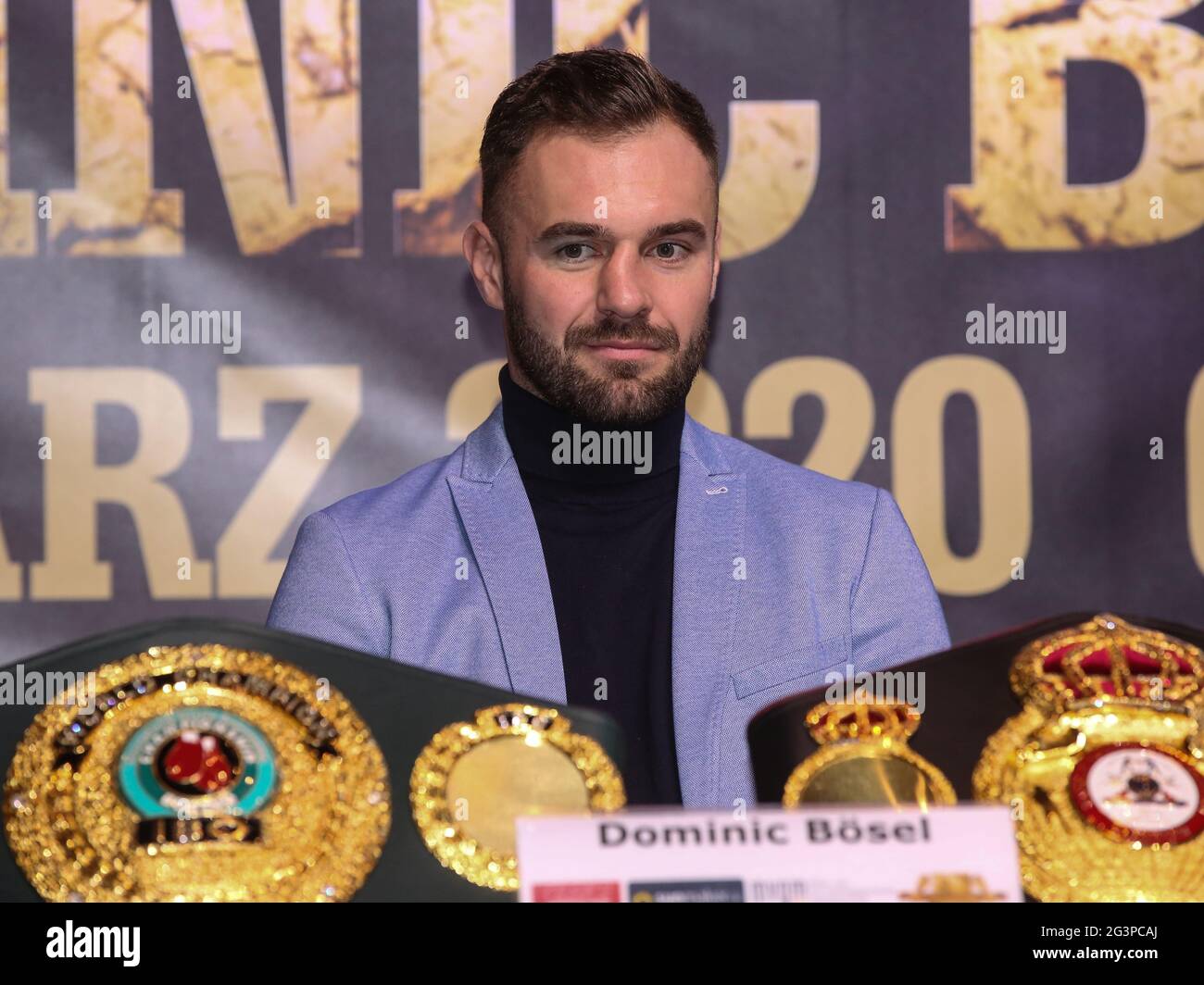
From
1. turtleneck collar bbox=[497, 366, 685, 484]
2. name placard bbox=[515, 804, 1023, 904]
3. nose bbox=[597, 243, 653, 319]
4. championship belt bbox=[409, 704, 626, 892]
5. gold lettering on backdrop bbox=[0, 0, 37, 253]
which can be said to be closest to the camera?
name placard bbox=[515, 804, 1023, 904]

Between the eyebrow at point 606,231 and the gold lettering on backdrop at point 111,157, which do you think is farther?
the gold lettering on backdrop at point 111,157

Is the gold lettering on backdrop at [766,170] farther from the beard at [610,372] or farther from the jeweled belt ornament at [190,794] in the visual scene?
the jeweled belt ornament at [190,794]

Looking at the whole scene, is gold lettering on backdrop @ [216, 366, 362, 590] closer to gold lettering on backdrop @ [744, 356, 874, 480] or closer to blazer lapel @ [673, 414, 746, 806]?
gold lettering on backdrop @ [744, 356, 874, 480]

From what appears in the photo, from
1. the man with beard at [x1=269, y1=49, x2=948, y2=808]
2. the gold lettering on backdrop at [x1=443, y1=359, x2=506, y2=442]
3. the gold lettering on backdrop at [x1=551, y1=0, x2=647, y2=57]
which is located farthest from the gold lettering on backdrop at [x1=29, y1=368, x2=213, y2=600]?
the man with beard at [x1=269, y1=49, x2=948, y2=808]

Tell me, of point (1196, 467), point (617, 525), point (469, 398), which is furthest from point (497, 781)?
point (1196, 467)

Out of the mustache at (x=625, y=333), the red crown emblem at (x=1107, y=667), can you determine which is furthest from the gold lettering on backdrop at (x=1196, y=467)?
the red crown emblem at (x=1107, y=667)

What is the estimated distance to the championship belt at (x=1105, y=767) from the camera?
0.70m

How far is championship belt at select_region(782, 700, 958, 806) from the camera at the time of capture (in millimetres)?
743

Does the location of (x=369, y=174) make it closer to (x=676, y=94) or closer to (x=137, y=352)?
(x=137, y=352)

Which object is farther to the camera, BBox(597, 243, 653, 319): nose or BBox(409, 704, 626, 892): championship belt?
BBox(597, 243, 653, 319): nose

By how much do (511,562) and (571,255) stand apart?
0.80ft

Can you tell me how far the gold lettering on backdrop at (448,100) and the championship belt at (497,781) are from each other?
4.48 feet

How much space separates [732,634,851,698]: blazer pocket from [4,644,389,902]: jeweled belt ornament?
16.5 inches
